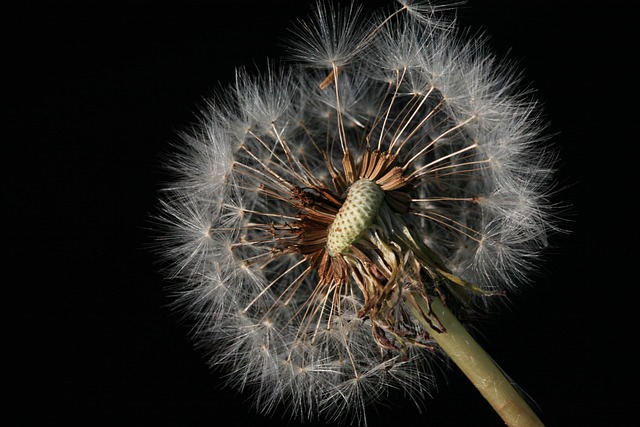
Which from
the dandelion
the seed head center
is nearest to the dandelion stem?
the dandelion

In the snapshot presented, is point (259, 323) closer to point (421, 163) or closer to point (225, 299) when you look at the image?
point (225, 299)

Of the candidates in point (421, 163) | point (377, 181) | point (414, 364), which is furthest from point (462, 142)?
point (414, 364)

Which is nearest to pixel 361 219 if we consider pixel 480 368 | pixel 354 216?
pixel 354 216

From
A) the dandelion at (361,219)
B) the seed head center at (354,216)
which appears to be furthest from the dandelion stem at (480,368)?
the seed head center at (354,216)

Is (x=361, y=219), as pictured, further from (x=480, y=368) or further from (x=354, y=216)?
(x=480, y=368)

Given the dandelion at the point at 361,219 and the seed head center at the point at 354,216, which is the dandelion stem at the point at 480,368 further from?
the seed head center at the point at 354,216

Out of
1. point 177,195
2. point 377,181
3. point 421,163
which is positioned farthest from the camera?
point 421,163
